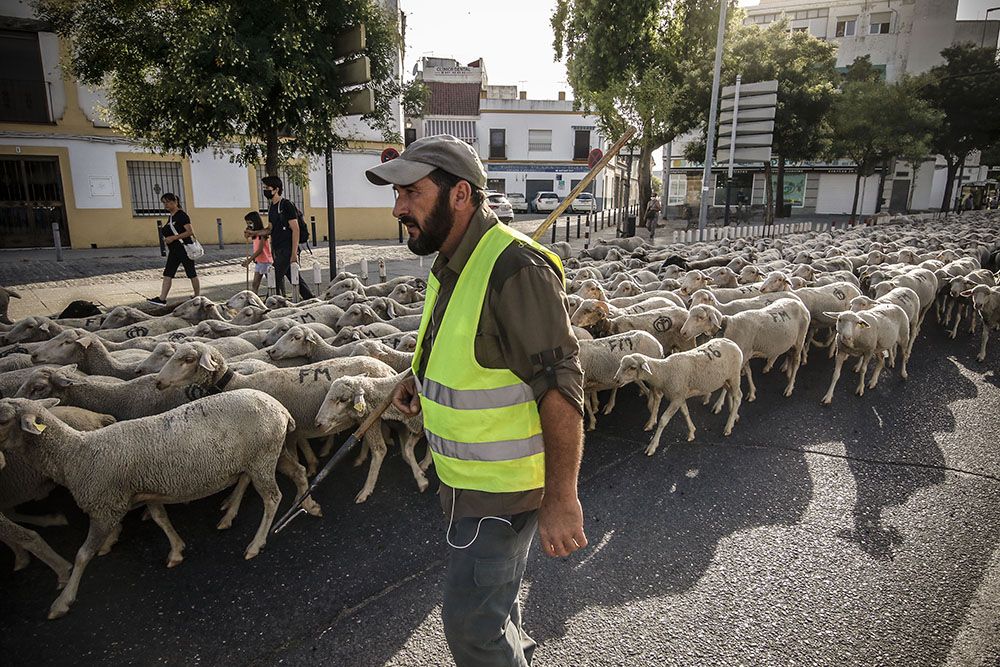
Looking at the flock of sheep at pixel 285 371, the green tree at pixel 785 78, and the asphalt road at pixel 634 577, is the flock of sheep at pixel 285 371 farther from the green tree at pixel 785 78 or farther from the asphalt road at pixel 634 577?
the green tree at pixel 785 78

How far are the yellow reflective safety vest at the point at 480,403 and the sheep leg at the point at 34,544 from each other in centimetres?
290

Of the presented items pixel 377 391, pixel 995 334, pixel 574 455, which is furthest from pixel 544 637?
pixel 995 334

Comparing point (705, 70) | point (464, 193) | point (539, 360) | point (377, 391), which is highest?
point (705, 70)

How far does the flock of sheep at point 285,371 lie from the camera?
3.59 m

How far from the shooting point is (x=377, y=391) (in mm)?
4543

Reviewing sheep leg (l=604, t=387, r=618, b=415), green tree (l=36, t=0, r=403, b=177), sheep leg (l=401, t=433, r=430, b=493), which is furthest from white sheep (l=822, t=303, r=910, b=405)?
green tree (l=36, t=0, r=403, b=177)

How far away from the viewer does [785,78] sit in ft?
81.3

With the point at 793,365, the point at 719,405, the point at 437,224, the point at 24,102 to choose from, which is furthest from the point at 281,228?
the point at 24,102

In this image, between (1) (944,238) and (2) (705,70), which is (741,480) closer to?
(1) (944,238)

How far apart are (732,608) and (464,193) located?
8.96ft

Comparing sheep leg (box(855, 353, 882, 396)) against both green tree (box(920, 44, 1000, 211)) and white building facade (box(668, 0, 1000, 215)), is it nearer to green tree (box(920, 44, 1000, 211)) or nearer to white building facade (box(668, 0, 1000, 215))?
green tree (box(920, 44, 1000, 211))

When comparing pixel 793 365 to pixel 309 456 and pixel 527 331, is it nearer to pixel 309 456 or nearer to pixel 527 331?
pixel 309 456

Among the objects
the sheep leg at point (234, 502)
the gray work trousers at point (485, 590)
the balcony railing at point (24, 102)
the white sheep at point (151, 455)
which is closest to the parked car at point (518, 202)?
the balcony railing at point (24, 102)

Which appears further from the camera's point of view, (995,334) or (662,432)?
(995,334)
